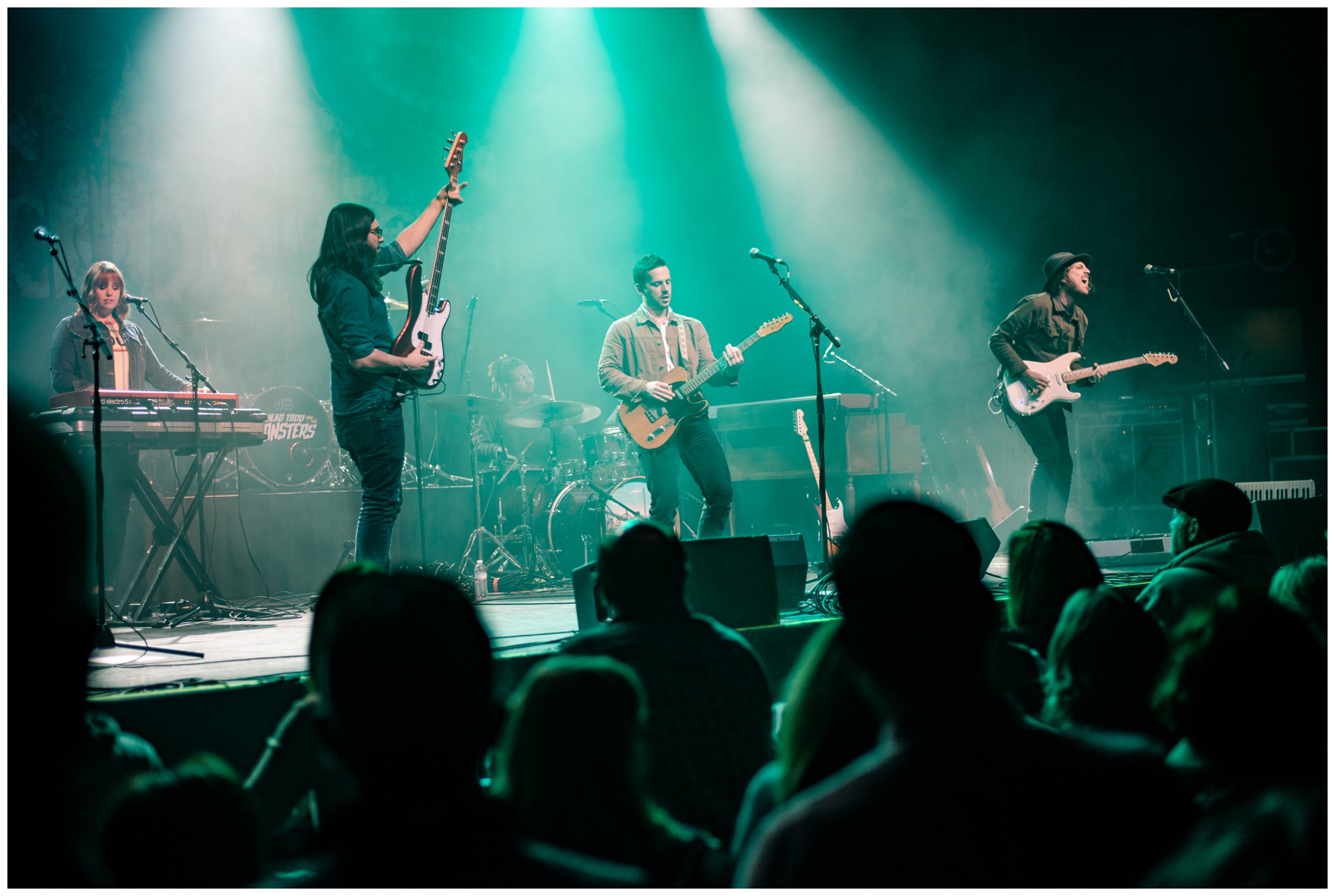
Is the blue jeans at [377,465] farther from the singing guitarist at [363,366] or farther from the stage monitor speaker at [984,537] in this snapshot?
the stage monitor speaker at [984,537]

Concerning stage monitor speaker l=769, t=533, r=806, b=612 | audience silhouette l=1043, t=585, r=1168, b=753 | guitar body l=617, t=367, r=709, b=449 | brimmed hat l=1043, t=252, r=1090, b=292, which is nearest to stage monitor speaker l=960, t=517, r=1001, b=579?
stage monitor speaker l=769, t=533, r=806, b=612

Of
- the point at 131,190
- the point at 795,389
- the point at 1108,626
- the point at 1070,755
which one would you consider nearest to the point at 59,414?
the point at 131,190

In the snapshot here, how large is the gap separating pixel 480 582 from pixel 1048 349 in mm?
4752

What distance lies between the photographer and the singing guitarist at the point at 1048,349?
6.78 m

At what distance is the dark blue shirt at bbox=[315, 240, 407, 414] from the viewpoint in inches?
175

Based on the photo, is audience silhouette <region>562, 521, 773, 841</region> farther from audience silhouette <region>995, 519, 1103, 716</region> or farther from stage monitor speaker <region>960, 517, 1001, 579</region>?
stage monitor speaker <region>960, 517, 1001, 579</region>

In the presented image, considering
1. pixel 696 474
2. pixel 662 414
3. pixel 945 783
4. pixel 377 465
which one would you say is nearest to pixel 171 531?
pixel 377 465

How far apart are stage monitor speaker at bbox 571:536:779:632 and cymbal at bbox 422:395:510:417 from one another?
3.80 metres

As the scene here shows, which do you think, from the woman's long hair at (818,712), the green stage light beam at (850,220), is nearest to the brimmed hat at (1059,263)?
the green stage light beam at (850,220)

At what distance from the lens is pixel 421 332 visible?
475 centimetres

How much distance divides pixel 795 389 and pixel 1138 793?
9999 millimetres

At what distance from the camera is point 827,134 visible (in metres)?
10.0

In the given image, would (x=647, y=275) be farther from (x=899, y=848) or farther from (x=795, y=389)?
(x=899, y=848)

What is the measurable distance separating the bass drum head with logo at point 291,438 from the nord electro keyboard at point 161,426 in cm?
270
